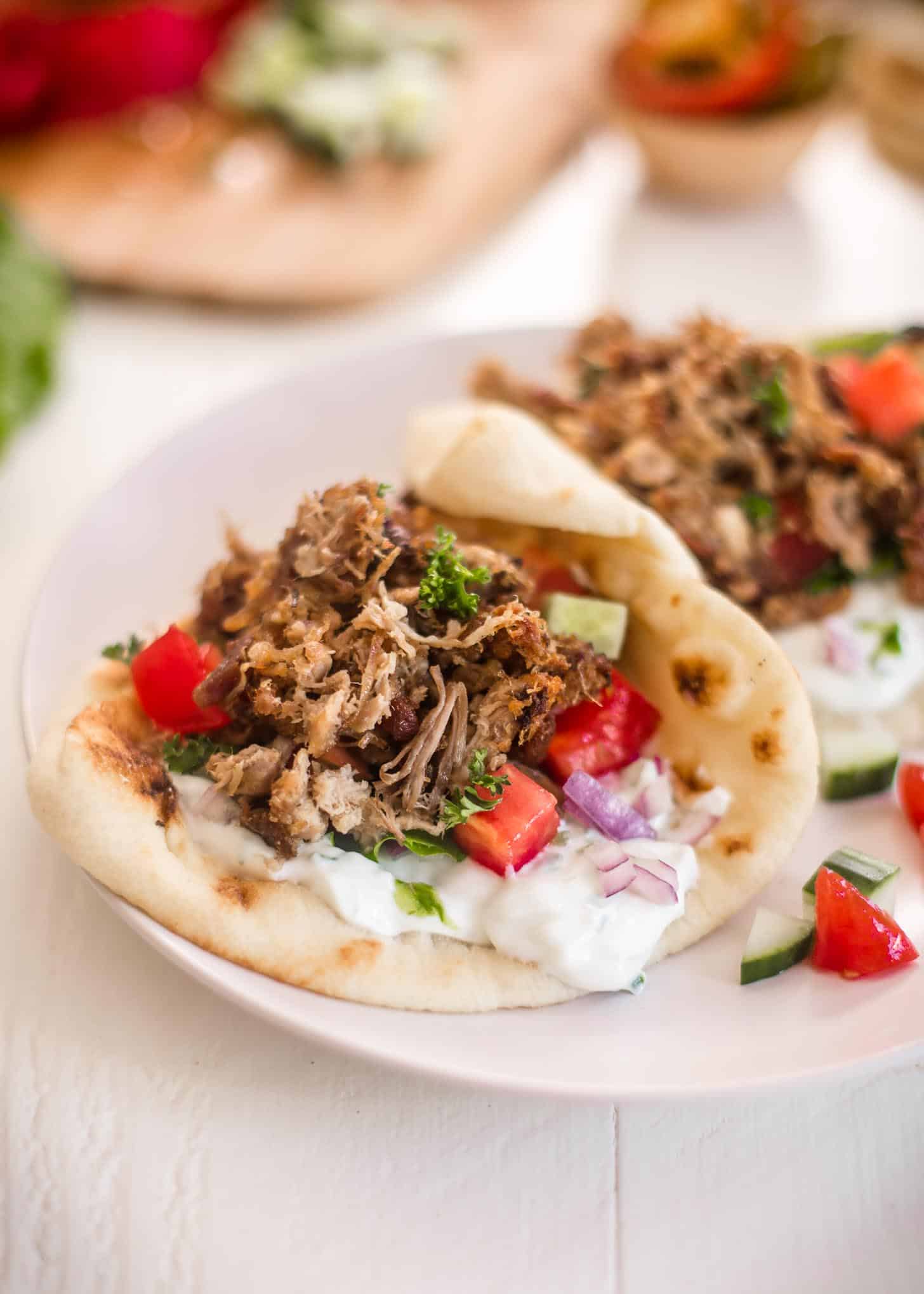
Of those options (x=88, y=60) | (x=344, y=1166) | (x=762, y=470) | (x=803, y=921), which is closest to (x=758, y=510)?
(x=762, y=470)

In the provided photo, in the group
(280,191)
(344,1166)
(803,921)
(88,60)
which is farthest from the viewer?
(88,60)

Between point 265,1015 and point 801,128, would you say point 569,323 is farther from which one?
point 265,1015

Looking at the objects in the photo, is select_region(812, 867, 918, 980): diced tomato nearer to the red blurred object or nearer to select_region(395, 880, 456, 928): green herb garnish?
select_region(395, 880, 456, 928): green herb garnish

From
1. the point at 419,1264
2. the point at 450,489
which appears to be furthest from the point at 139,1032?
the point at 450,489

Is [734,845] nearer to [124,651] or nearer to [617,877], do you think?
[617,877]

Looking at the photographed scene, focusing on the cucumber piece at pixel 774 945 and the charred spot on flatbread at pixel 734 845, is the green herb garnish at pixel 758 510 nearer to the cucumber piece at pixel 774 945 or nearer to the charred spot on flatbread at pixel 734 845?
the charred spot on flatbread at pixel 734 845

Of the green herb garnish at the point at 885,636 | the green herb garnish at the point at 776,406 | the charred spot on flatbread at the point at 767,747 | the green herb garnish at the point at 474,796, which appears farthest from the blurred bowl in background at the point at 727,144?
the green herb garnish at the point at 474,796
